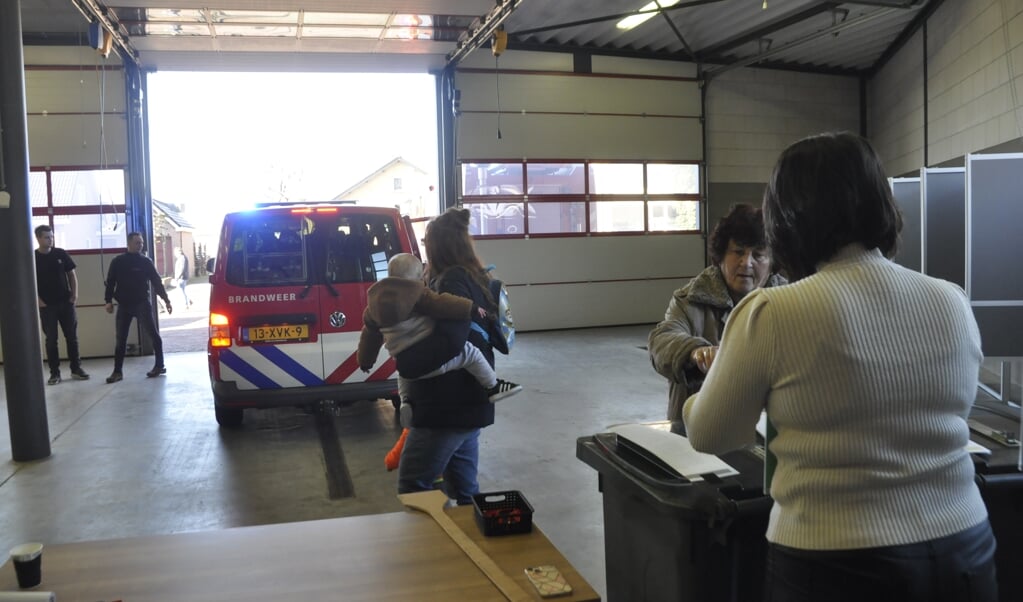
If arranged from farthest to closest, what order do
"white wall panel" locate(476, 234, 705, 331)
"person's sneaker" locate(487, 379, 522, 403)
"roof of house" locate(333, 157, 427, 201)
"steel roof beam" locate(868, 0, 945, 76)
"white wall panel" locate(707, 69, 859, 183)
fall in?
"roof of house" locate(333, 157, 427, 201) < "white wall panel" locate(707, 69, 859, 183) < "white wall panel" locate(476, 234, 705, 331) < "steel roof beam" locate(868, 0, 945, 76) < "person's sneaker" locate(487, 379, 522, 403)

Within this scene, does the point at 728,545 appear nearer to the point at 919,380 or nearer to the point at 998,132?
the point at 919,380

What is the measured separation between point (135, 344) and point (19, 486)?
617 cm

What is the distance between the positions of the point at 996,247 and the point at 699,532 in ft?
16.4

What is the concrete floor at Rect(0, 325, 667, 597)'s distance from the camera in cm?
402

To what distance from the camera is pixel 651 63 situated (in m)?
12.4

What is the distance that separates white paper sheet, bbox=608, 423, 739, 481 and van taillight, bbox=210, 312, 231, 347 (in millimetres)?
4047

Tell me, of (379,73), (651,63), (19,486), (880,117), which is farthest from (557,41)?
(19,486)

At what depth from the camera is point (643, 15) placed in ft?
34.6

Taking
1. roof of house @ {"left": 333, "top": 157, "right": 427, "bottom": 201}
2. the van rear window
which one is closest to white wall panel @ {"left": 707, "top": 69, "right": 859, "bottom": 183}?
the van rear window

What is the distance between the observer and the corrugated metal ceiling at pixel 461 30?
27.4ft

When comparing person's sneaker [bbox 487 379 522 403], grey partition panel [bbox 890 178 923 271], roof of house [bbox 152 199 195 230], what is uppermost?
roof of house [bbox 152 199 195 230]

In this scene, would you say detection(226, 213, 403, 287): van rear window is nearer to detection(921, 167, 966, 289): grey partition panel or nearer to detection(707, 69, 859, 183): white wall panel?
detection(921, 167, 966, 289): grey partition panel

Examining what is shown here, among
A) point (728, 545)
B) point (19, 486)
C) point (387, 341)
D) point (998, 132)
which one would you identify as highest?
point (998, 132)

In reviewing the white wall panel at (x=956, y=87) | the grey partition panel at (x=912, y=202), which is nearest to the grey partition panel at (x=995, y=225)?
the grey partition panel at (x=912, y=202)
